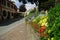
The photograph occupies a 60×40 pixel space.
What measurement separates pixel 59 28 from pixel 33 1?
70.7ft

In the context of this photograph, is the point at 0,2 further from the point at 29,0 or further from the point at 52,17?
the point at 52,17

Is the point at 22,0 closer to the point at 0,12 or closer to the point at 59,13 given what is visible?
the point at 59,13

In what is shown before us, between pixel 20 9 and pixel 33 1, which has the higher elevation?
pixel 33 1

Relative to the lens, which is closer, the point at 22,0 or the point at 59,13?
the point at 59,13

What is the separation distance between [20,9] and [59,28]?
101 m

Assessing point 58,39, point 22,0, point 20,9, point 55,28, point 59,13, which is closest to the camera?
point 58,39

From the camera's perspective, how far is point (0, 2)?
179 ft

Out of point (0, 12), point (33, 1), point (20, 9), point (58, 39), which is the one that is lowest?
point (20, 9)

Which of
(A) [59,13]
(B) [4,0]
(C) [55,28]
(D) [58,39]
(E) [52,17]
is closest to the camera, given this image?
(D) [58,39]

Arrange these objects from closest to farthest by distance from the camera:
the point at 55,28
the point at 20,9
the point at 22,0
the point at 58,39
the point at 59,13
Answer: the point at 58,39 → the point at 55,28 → the point at 59,13 → the point at 22,0 → the point at 20,9

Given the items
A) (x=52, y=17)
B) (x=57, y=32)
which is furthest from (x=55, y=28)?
(x=52, y=17)

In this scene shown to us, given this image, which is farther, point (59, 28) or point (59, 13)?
point (59, 13)

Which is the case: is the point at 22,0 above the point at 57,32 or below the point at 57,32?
below

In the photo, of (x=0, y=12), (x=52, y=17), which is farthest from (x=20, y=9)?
(x=52, y=17)
